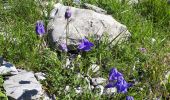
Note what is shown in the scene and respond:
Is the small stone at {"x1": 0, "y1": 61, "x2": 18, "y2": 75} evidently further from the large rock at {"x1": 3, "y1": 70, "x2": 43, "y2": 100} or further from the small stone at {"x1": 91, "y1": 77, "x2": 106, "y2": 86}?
the small stone at {"x1": 91, "y1": 77, "x2": 106, "y2": 86}

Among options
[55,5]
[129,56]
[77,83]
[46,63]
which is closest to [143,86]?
[129,56]

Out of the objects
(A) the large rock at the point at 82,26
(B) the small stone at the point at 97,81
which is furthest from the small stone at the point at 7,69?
(B) the small stone at the point at 97,81

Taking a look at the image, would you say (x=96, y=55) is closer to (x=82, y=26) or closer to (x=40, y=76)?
(x=82, y=26)

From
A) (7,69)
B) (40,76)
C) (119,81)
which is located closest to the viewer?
(119,81)

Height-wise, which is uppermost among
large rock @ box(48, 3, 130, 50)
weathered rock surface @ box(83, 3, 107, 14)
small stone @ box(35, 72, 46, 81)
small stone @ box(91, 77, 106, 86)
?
weathered rock surface @ box(83, 3, 107, 14)

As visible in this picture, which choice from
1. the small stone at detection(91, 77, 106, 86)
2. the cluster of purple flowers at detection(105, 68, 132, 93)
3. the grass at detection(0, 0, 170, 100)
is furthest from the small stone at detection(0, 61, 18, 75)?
the cluster of purple flowers at detection(105, 68, 132, 93)

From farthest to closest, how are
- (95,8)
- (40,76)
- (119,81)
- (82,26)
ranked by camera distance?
(95,8)
(82,26)
(40,76)
(119,81)

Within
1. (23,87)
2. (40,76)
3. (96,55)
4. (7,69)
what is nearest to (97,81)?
(96,55)
